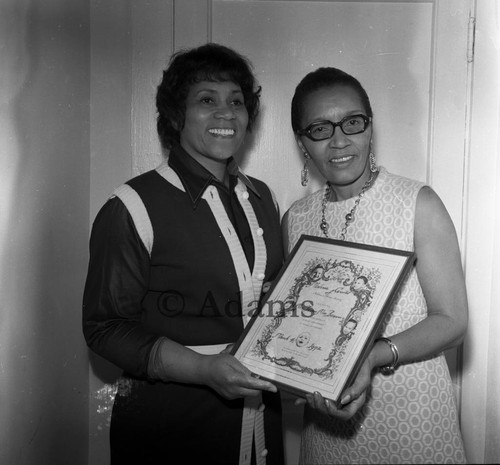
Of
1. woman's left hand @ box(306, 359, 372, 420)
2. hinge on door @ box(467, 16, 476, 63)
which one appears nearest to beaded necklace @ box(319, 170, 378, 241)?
woman's left hand @ box(306, 359, 372, 420)

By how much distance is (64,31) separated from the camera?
1.00m

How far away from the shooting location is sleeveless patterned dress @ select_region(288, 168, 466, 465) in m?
0.89

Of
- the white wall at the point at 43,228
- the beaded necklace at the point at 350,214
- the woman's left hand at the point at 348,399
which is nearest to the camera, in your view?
the woman's left hand at the point at 348,399

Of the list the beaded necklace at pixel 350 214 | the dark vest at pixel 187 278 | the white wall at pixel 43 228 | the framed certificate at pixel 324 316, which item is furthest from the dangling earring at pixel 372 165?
the white wall at pixel 43 228

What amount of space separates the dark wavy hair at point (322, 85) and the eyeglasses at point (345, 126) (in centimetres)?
3

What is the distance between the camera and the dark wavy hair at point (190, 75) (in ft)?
3.35

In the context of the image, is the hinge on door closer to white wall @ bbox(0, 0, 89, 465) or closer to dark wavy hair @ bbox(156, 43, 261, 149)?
dark wavy hair @ bbox(156, 43, 261, 149)

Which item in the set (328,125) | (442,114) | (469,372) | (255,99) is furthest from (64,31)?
(469,372)

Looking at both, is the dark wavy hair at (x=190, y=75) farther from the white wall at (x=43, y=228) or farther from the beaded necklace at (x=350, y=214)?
the beaded necklace at (x=350, y=214)

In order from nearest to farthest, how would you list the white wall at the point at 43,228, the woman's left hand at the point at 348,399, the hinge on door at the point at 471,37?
the woman's left hand at the point at 348,399
the white wall at the point at 43,228
the hinge on door at the point at 471,37

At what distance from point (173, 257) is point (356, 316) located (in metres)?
0.34

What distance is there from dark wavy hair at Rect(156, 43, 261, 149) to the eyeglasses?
0.22 m

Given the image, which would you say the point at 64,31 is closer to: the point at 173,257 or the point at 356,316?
the point at 173,257

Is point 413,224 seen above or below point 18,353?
above
